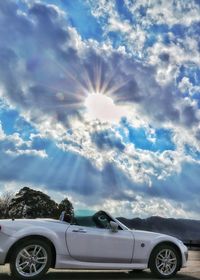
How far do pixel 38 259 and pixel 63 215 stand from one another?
1.29 metres

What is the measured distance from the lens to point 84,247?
9.64 meters

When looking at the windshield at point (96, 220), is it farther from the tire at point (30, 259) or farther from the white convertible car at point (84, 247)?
the tire at point (30, 259)

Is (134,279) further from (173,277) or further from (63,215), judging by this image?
(63,215)

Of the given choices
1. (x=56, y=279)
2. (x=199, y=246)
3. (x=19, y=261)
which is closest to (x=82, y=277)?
(x=56, y=279)

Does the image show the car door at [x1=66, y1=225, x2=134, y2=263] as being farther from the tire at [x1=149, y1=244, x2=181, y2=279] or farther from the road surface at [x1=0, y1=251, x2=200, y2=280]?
the tire at [x1=149, y1=244, x2=181, y2=279]

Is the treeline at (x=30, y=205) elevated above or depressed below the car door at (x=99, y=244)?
above

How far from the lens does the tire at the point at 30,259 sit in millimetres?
8906

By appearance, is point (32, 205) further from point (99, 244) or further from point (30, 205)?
point (99, 244)

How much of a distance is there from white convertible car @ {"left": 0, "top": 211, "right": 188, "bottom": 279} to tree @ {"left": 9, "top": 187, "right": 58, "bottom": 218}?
7726 cm

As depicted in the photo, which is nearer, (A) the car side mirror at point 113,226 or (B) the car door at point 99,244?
(B) the car door at point 99,244

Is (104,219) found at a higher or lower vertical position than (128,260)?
higher

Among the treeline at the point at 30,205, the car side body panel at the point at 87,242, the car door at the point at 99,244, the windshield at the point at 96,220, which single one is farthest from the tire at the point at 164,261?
the treeline at the point at 30,205

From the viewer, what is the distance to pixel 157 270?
33.7 feet

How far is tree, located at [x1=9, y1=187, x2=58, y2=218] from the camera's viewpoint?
87125 millimetres
